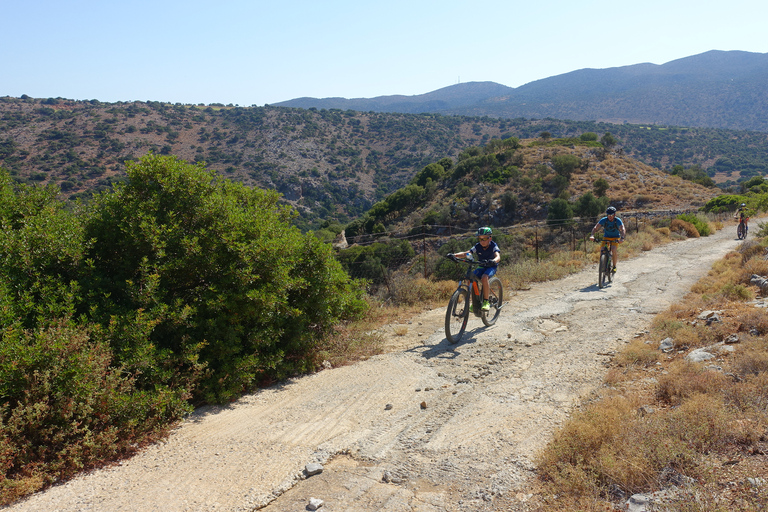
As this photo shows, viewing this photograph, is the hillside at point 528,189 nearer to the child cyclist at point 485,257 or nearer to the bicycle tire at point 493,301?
the bicycle tire at point 493,301

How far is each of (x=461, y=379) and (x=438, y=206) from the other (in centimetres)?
3604

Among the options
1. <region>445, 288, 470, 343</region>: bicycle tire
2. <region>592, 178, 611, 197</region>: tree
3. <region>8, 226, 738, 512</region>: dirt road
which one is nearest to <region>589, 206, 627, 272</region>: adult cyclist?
<region>8, 226, 738, 512</region>: dirt road

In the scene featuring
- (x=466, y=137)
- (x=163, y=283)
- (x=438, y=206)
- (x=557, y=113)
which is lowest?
(x=438, y=206)

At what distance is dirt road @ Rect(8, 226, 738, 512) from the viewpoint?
356cm

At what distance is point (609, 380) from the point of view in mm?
5266

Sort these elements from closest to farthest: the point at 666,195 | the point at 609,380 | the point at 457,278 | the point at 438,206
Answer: the point at 609,380
the point at 457,278
the point at 666,195
the point at 438,206

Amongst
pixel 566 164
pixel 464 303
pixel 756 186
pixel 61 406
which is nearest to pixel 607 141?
pixel 566 164

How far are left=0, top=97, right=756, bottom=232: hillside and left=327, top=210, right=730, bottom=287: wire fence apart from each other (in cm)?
3365

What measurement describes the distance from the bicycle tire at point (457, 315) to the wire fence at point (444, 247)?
3402 mm

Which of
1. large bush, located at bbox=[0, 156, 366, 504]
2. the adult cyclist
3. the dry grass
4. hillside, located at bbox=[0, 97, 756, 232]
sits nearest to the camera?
the dry grass

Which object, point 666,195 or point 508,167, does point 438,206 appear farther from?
point 666,195

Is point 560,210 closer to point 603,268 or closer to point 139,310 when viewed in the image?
point 603,268

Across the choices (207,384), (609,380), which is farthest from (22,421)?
(609,380)

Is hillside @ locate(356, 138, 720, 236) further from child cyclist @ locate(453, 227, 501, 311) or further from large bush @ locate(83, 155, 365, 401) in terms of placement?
large bush @ locate(83, 155, 365, 401)
